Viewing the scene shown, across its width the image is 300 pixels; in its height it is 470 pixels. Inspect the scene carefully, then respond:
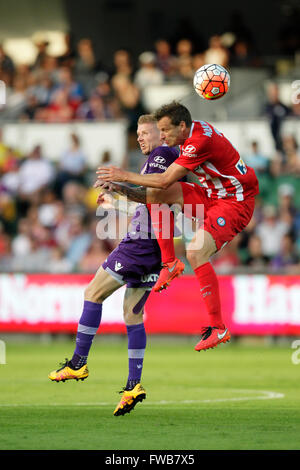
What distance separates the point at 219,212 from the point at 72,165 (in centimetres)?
1176

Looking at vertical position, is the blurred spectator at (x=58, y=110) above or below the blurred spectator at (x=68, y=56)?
below

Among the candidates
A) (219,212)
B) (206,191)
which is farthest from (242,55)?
(219,212)

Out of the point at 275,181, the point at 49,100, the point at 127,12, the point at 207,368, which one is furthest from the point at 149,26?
the point at 207,368

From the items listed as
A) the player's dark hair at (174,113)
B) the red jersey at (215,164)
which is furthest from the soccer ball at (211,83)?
the player's dark hair at (174,113)

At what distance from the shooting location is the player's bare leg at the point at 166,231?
8.71 metres

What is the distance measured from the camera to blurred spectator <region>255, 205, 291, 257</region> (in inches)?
718

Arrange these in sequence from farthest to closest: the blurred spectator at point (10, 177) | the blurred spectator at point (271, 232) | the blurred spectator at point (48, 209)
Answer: the blurred spectator at point (10, 177) → the blurred spectator at point (48, 209) → the blurred spectator at point (271, 232)

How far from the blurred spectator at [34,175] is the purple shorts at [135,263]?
11.1m

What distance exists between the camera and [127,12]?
2627 centimetres

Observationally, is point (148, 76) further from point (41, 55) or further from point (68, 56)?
point (41, 55)

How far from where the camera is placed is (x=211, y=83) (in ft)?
29.5

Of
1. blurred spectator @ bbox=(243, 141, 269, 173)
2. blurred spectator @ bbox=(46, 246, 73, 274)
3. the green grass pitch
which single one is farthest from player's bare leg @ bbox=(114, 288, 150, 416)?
blurred spectator @ bbox=(243, 141, 269, 173)

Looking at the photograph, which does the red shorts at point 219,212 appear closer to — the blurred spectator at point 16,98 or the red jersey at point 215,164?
the red jersey at point 215,164

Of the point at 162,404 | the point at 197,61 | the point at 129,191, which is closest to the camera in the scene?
the point at 129,191
